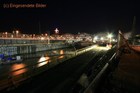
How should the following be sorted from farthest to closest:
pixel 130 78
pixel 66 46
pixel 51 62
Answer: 1. pixel 66 46
2. pixel 51 62
3. pixel 130 78

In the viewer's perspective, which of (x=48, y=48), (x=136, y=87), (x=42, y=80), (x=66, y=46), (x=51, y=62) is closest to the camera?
(x=136, y=87)

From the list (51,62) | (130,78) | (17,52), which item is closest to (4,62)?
(17,52)

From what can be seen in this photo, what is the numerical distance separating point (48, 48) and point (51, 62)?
272ft

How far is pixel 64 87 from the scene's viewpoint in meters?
11.8

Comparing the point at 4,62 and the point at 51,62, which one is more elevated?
the point at 51,62

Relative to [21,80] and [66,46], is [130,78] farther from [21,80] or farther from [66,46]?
[66,46]

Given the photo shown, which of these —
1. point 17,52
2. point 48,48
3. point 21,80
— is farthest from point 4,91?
point 48,48

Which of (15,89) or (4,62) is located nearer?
(15,89)

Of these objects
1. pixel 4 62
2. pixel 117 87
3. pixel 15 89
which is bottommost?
pixel 4 62

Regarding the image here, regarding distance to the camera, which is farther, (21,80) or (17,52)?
(17,52)

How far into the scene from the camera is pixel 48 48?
101938 mm

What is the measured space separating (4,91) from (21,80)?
200cm

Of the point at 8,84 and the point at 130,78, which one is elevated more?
the point at 130,78

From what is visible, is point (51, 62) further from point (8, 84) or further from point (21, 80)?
point (8, 84)
